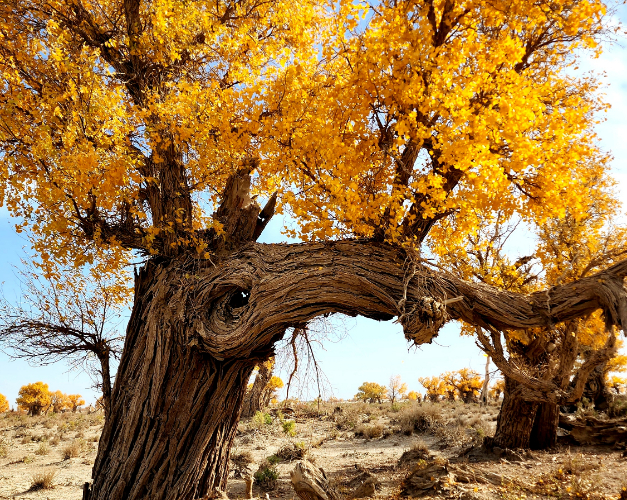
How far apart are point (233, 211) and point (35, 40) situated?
4.43 meters

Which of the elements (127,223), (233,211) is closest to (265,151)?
(233,211)

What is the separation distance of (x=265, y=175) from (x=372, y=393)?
108 ft

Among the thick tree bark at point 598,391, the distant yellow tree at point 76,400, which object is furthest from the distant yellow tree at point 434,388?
the distant yellow tree at point 76,400

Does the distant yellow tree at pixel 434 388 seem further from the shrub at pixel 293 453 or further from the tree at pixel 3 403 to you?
the tree at pixel 3 403

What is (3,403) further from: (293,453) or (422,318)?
(422,318)

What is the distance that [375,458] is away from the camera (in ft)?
36.2

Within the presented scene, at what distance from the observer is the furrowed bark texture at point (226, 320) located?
208 inches

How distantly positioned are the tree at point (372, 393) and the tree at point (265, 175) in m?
30.5

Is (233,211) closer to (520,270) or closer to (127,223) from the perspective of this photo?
(127,223)

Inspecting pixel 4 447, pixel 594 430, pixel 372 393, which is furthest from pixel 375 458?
pixel 372 393

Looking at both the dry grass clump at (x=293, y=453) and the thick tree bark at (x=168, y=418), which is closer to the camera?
the thick tree bark at (x=168, y=418)

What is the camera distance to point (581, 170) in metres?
7.86

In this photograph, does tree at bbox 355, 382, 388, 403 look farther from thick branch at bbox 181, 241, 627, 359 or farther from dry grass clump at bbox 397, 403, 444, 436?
thick branch at bbox 181, 241, 627, 359

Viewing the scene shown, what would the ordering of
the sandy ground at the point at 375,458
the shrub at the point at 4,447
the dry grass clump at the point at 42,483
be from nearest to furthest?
the sandy ground at the point at 375,458, the dry grass clump at the point at 42,483, the shrub at the point at 4,447
